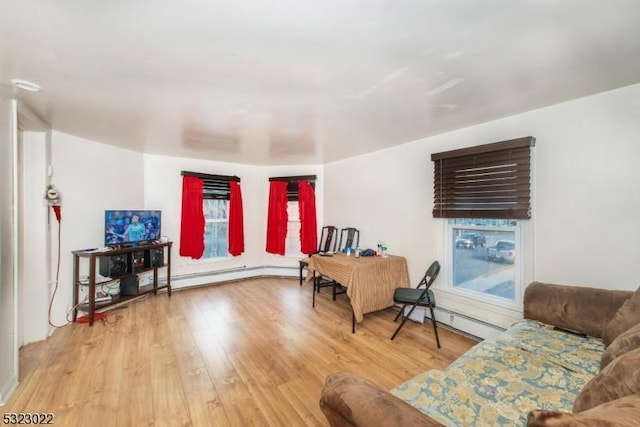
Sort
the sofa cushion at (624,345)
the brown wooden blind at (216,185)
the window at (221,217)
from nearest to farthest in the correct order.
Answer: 1. the sofa cushion at (624,345)
2. the brown wooden blind at (216,185)
3. the window at (221,217)

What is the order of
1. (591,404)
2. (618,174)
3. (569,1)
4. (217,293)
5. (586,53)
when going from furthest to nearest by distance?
(217,293)
(618,174)
(586,53)
(569,1)
(591,404)

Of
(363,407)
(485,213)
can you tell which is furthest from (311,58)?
(485,213)

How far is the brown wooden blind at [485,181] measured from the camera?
248 cm

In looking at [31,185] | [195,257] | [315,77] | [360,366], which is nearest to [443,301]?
[360,366]

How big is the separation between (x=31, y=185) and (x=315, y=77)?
3.23 m

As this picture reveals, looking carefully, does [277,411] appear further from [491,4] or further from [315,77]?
[491,4]

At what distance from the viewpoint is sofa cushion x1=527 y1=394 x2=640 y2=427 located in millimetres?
571

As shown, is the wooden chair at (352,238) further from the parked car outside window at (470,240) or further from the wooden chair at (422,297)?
the parked car outside window at (470,240)

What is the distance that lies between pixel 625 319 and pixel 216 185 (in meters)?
5.18

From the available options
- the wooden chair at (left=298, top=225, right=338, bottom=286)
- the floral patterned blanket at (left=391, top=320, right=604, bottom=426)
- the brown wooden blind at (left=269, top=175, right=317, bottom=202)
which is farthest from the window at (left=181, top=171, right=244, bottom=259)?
the floral patterned blanket at (left=391, top=320, right=604, bottom=426)

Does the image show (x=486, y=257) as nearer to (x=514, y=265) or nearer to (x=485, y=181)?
(x=514, y=265)

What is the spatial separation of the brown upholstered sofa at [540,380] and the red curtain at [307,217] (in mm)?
3494

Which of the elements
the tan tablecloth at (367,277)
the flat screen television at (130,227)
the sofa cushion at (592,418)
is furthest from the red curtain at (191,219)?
the sofa cushion at (592,418)

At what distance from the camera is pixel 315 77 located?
182 centimetres
